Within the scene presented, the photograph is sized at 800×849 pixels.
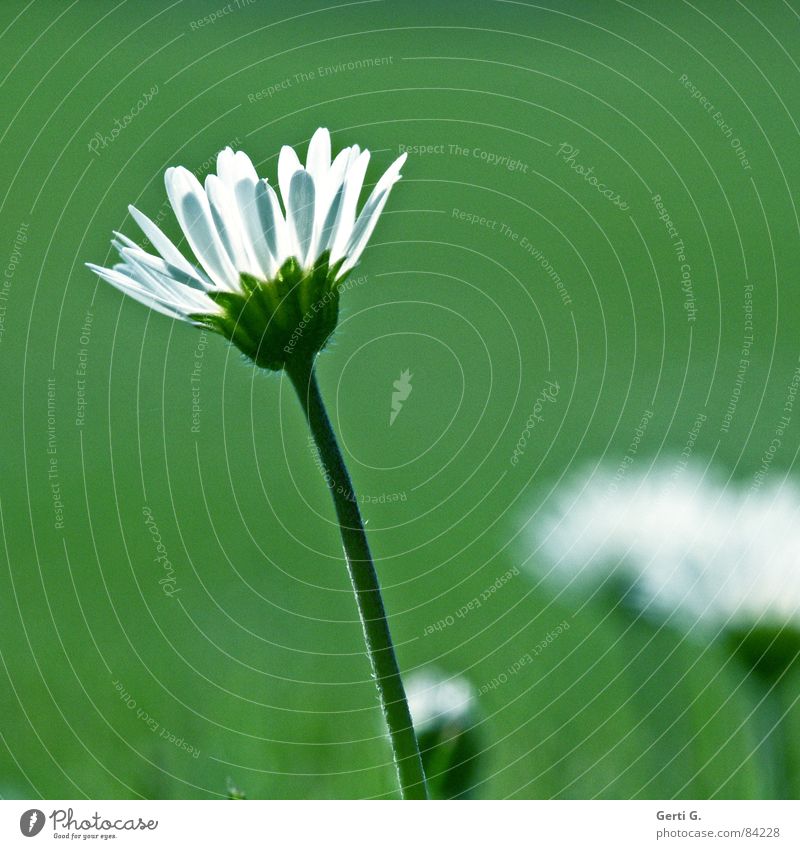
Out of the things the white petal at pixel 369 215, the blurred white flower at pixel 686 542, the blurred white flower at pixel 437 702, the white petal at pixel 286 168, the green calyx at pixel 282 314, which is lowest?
the blurred white flower at pixel 437 702

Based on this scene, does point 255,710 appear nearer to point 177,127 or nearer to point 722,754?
point 722,754

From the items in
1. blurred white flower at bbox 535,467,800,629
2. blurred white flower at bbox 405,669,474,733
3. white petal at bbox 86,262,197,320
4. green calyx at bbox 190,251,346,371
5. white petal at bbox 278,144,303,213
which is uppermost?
white petal at bbox 278,144,303,213

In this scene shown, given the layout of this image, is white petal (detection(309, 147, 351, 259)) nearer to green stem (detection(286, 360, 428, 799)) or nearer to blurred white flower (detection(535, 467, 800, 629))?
green stem (detection(286, 360, 428, 799))

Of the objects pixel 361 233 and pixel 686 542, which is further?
pixel 686 542

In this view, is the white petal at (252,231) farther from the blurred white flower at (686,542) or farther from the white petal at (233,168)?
the blurred white flower at (686,542)

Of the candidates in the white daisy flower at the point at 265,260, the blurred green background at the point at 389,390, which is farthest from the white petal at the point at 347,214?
the blurred green background at the point at 389,390

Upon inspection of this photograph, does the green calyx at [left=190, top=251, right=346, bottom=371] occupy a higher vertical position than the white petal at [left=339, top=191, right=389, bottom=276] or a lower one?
lower

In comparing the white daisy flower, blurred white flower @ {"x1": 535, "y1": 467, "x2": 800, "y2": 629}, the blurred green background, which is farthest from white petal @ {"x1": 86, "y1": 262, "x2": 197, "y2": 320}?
blurred white flower @ {"x1": 535, "y1": 467, "x2": 800, "y2": 629}

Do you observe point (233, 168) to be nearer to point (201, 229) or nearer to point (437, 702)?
point (201, 229)


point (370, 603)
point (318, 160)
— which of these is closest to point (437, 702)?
point (370, 603)
